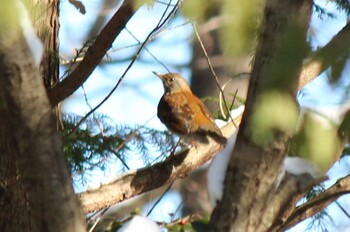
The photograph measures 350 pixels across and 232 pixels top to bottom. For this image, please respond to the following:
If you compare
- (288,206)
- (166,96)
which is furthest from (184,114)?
(288,206)

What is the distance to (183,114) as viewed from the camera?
443 cm

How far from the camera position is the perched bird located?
3.88 m

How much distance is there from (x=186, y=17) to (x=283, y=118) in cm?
22

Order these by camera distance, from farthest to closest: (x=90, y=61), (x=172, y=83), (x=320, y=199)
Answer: (x=172, y=83) < (x=90, y=61) < (x=320, y=199)

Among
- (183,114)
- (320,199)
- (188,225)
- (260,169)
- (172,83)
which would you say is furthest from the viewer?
(172,83)

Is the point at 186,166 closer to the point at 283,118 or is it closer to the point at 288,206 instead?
the point at 288,206

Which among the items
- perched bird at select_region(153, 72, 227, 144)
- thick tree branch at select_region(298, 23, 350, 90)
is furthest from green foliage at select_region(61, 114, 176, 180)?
thick tree branch at select_region(298, 23, 350, 90)

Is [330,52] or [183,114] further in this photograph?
[183,114]

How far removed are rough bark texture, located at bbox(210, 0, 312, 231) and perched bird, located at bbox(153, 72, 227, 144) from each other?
1.53 metres

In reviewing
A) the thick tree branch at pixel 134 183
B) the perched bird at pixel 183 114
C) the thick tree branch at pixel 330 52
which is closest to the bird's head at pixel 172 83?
the perched bird at pixel 183 114

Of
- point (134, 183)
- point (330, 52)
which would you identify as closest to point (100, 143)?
point (134, 183)

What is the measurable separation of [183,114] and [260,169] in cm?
253

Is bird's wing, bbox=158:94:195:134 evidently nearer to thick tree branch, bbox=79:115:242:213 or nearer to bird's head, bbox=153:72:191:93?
bird's head, bbox=153:72:191:93

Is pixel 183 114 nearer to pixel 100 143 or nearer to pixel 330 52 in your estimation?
pixel 100 143
